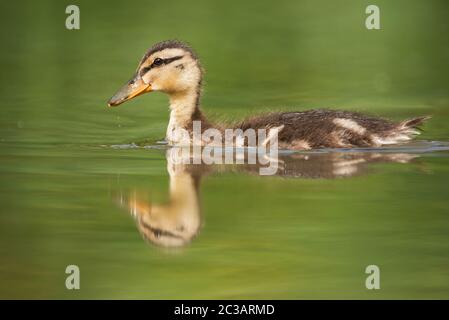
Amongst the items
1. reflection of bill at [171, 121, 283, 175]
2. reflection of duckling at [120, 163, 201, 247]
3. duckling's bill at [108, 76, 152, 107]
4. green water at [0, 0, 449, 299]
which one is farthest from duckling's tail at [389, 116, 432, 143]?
reflection of duckling at [120, 163, 201, 247]

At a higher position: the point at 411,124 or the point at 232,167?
the point at 411,124

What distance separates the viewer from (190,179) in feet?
24.0

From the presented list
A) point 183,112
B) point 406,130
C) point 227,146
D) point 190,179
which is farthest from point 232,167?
point 406,130

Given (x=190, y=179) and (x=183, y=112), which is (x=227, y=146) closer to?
(x=183, y=112)

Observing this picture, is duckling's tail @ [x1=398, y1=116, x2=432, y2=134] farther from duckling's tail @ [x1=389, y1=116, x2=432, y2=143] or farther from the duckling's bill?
the duckling's bill

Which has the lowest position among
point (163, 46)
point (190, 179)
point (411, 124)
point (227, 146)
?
point (190, 179)

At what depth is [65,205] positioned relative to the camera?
6.59 meters

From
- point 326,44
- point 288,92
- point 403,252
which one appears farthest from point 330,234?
point 326,44

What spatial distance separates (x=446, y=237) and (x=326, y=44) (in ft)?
21.7

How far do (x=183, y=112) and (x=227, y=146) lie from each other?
2.15ft

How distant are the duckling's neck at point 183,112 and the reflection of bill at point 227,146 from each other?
0.11ft

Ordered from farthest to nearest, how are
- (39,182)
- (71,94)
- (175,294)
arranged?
(71,94) → (39,182) → (175,294)

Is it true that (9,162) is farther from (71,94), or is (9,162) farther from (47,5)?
(47,5)

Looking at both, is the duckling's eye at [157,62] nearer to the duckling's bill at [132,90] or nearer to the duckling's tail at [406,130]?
the duckling's bill at [132,90]
